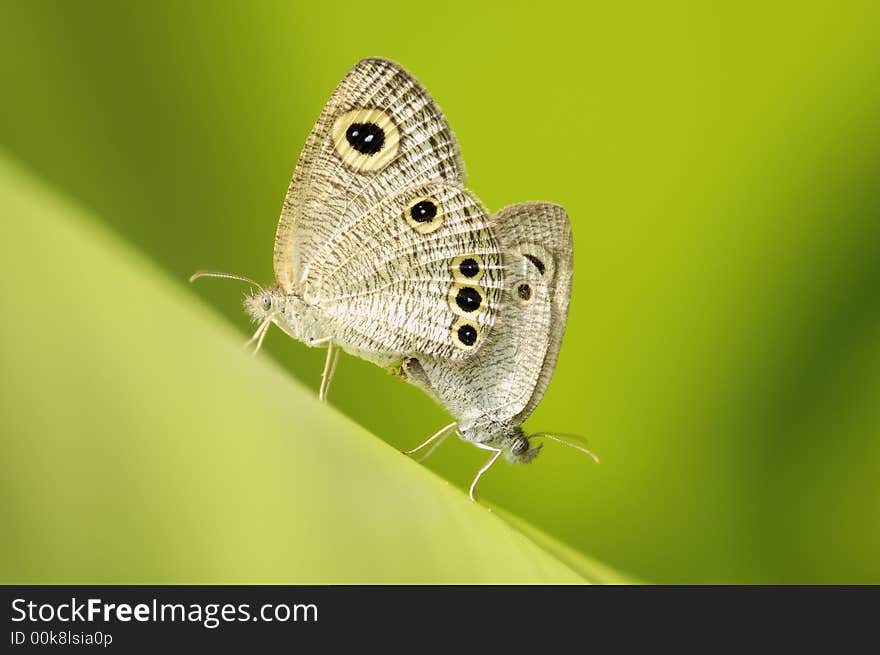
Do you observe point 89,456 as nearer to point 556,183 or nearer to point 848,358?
point 556,183

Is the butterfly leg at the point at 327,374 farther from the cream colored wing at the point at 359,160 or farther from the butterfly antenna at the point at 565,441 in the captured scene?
the butterfly antenna at the point at 565,441

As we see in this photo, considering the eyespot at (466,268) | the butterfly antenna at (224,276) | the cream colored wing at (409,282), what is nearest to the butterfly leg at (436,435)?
the cream colored wing at (409,282)

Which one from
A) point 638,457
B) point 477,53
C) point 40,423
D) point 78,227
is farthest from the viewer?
point 638,457

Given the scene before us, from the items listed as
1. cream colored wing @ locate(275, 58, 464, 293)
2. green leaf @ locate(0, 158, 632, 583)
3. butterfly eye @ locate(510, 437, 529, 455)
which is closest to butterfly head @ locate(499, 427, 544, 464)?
butterfly eye @ locate(510, 437, 529, 455)

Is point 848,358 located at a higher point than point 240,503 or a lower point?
higher

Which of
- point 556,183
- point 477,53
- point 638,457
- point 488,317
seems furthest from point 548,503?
point 477,53

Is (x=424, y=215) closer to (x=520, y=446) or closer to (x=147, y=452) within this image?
(x=520, y=446)

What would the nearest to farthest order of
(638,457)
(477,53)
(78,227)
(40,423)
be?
(40,423) → (78,227) → (477,53) → (638,457)
